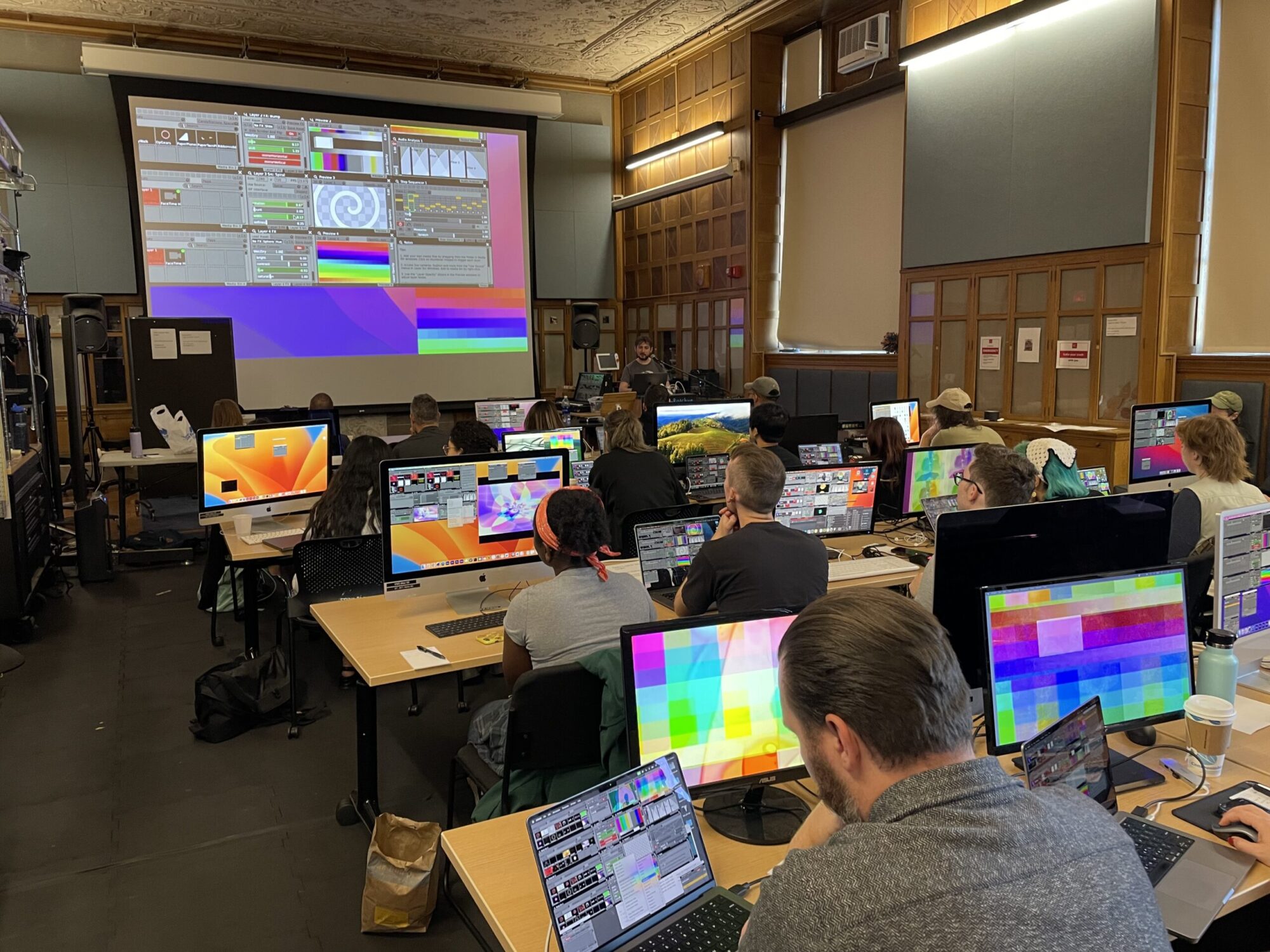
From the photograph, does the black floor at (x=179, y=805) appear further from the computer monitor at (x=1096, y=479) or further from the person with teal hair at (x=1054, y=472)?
the computer monitor at (x=1096, y=479)

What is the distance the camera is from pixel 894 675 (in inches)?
41.7

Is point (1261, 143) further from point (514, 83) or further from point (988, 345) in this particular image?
point (514, 83)

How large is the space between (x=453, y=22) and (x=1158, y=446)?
891cm

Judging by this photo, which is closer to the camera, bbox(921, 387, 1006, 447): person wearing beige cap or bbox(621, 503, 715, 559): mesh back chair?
bbox(621, 503, 715, 559): mesh back chair

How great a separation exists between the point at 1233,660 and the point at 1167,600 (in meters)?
0.31

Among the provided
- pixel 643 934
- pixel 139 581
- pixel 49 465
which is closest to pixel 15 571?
pixel 139 581

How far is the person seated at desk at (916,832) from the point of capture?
888 millimetres

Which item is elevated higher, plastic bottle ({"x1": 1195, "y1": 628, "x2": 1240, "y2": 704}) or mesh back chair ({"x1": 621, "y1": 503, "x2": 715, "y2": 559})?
mesh back chair ({"x1": 621, "y1": 503, "x2": 715, "y2": 559})

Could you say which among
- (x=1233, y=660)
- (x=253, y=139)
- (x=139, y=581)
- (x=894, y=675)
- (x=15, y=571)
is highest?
(x=253, y=139)

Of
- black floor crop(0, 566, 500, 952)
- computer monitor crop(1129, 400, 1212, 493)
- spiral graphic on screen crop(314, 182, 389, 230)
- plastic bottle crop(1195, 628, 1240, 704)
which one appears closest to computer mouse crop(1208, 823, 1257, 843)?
plastic bottle crop(1195, 628, 1240, 704)

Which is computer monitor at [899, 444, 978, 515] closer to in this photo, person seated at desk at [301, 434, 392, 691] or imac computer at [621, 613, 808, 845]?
person seated at desk at [301, 434, 392, 691]

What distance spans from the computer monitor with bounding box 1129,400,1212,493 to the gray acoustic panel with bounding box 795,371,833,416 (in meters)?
4.90

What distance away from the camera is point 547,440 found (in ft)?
16.5

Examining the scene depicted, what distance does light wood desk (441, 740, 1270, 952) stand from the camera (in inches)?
59.9
